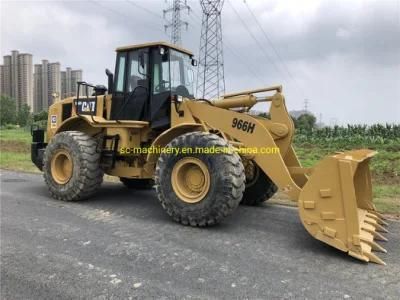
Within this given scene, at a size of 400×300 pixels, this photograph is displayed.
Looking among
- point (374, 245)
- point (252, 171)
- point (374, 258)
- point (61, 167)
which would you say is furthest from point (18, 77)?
point (374, 258)

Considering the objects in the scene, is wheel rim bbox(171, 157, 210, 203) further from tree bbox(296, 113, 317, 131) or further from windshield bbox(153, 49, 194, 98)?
tree bbox(296, 113, 317, 131)

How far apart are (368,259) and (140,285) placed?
2445mm

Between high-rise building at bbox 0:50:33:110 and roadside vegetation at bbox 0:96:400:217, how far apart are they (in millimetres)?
40906

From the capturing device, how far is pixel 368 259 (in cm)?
417

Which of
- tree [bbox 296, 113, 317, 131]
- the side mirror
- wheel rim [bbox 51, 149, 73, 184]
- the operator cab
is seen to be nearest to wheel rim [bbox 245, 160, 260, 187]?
the operator cab

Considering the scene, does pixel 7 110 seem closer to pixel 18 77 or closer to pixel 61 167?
pixel 18 77

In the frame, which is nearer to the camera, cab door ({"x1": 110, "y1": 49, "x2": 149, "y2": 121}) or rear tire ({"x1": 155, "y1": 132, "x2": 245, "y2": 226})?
rear tire ({"x1": 155, "y1": 132, "x2": 245, "y2": 226})

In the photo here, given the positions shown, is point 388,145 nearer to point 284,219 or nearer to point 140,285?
point 284,219

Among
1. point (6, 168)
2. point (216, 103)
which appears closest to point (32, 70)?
point (6, 168)

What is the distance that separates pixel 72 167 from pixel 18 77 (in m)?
59.6

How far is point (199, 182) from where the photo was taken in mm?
5605

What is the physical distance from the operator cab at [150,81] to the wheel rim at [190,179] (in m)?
1.11

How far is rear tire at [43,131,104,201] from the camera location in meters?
6.81

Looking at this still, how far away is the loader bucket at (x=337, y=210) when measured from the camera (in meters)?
4.27
